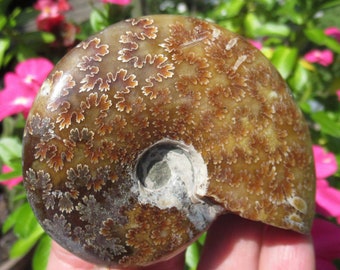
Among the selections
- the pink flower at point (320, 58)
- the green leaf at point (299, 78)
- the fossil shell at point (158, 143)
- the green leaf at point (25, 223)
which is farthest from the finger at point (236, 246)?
the pink flower at point (320, 58)

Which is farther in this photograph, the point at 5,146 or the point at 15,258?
the point at 15,258

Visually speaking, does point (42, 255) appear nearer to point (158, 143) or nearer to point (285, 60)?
point (158, 143)

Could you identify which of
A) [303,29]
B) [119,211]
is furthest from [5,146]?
[303,29]

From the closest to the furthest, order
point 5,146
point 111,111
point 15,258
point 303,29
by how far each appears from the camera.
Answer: point 111,111 < point 5,146 < point 15,258 < point 303,29

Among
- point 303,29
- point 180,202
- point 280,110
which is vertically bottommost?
point 303,29

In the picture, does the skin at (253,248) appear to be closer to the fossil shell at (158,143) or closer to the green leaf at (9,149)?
the fossil shell at (158,143)

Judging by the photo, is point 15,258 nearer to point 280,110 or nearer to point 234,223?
point 234,223

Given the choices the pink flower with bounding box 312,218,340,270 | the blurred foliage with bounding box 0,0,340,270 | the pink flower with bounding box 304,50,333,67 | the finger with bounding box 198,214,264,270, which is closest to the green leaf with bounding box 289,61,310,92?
the blurred foliage with bounding box 0,0,340,270
